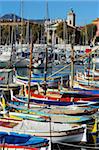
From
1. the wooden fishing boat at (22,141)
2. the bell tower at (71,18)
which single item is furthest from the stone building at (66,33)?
the wooden fishing boat at (22,141)

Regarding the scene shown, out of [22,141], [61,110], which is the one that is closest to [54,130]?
[22,141]

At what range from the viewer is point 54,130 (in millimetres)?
16297

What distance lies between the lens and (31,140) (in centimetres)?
1486

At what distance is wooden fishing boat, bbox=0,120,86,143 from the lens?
16.0 meters

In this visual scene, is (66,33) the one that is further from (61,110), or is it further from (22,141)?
(22,141)

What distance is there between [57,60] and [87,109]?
3865 cm

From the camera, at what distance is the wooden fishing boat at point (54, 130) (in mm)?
16016

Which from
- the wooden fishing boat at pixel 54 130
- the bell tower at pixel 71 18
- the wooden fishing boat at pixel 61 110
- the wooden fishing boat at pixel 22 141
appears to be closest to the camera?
the wooden fishing boat at pixel 22 141

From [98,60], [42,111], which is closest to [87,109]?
[42,111]

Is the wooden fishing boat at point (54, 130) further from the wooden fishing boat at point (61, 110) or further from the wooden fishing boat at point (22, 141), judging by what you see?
the wooden fishing boat at point (61, 110)

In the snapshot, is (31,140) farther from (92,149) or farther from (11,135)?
(92,149)

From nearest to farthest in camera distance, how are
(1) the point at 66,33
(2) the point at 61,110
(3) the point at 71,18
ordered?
(2) the point at 61,110
(1) the point at 66,33
(3) the point at 71,18

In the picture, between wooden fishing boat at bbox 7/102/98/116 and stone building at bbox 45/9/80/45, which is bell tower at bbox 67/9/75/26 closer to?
stone building at bbox 45/9/80/45

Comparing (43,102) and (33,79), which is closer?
(43,102)
